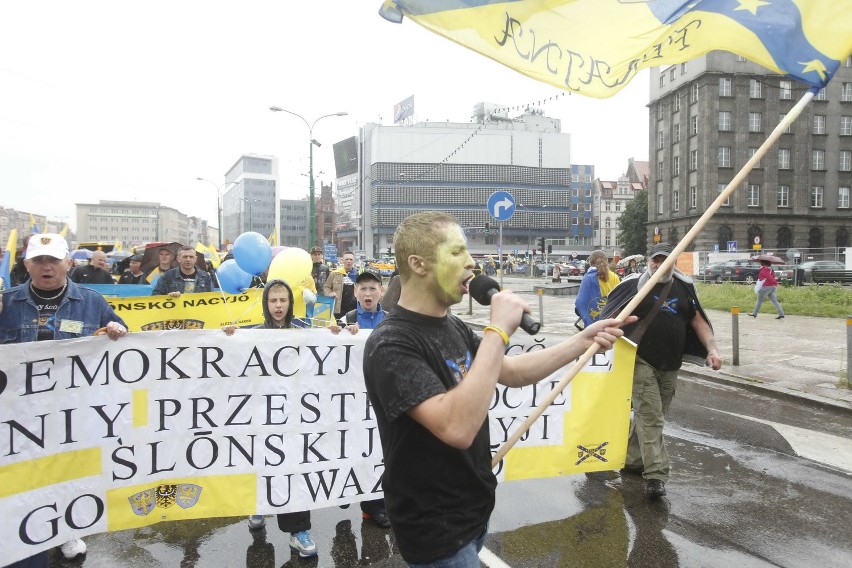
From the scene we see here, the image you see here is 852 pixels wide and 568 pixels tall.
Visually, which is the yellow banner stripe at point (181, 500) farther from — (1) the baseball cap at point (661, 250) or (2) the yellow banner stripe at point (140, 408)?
(1) the baseball cap at point (661, 250)

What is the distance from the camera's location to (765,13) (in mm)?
2916

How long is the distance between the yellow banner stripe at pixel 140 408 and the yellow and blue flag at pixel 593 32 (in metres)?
2.66

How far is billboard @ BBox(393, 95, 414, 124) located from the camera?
404 feet

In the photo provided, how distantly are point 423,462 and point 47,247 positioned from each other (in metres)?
2.85

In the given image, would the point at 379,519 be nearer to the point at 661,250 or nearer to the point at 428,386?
the point at 428,386

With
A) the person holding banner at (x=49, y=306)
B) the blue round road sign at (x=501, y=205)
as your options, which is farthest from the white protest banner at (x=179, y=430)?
the blue round road sign at (x=501, y=205)

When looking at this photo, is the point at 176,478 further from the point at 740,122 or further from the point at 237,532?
the point at 740,122

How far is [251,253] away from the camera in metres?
7.43

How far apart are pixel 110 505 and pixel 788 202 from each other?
65.7 meters

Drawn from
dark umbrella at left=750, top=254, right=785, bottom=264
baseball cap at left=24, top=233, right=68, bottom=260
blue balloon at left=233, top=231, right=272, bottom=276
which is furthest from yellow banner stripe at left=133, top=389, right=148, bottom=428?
dark umbrella at left=750, top=254, right=785, bottom=264

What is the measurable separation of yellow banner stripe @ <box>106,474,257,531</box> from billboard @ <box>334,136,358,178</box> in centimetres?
12336

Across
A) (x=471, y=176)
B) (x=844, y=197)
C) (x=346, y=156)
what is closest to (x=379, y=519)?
(x=844, y=197)

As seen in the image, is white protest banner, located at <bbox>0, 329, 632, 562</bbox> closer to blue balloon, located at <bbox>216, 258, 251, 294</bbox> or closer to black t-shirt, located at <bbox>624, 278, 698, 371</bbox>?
black t-shirt, located at <bbox>624, 278, 698, 371</bbox>

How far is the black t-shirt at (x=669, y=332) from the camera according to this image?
487 cm
